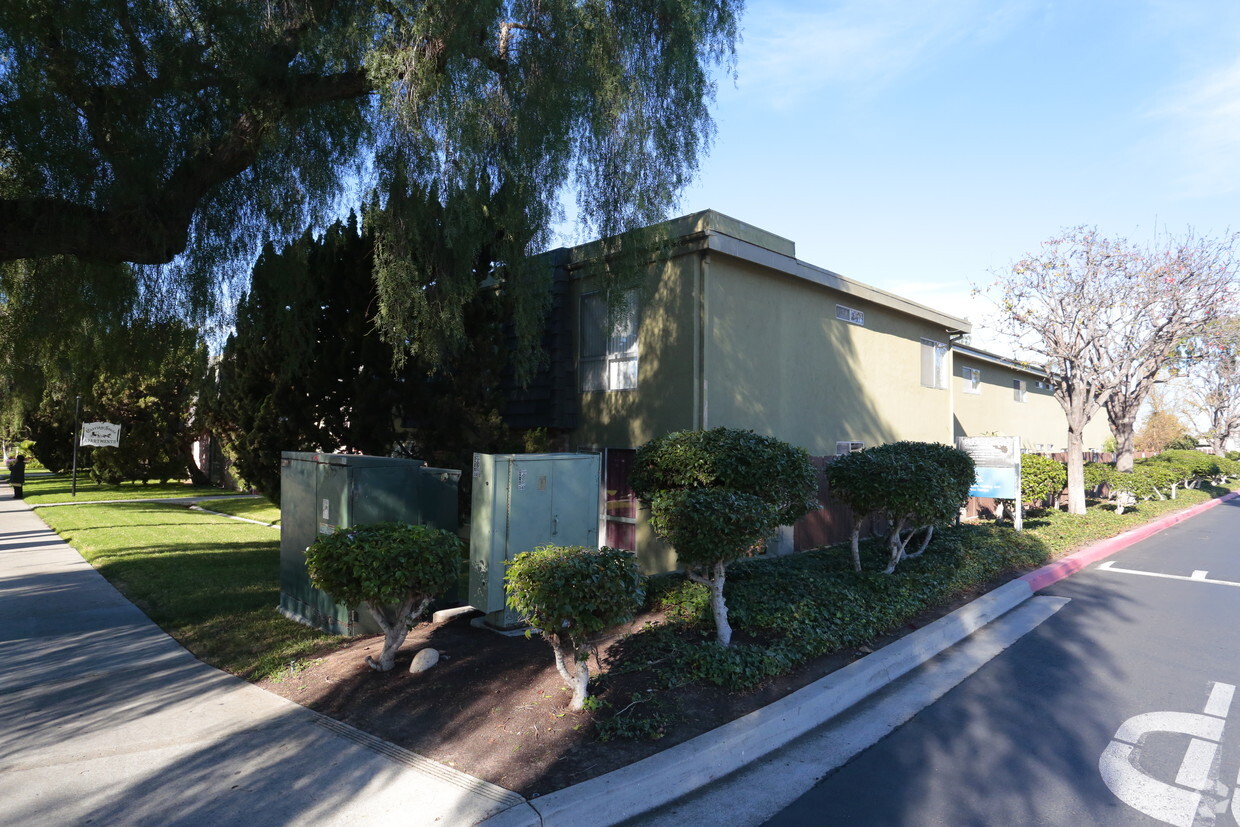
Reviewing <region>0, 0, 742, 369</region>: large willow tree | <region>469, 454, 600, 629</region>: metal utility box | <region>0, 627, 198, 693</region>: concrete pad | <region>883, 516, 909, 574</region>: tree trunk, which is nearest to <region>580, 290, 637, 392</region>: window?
<region>0, 0, 742, 369</region>: large willow tree

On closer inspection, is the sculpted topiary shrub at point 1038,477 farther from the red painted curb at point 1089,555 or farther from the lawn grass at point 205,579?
the lawn grass at point 205,579

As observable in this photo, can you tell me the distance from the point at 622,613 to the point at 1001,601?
589 cm

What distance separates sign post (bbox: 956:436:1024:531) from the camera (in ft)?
42.0

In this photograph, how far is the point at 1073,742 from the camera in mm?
4906

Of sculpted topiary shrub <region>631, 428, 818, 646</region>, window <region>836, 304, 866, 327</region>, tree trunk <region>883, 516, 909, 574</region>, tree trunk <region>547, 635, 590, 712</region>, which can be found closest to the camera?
tree trunk <region>547, 635, 590, 712</region>

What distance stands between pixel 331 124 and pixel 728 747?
8110mm

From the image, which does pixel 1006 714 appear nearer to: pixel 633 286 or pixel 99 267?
pixel 633 286

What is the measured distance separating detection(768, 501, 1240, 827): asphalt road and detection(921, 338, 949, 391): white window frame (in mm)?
8699

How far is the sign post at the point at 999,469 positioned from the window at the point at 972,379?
893 cm

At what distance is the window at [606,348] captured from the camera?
11.0 metres

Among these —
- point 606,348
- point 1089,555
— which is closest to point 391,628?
point 606,348

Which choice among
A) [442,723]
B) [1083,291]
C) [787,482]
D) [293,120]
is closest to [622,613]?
[442,723]

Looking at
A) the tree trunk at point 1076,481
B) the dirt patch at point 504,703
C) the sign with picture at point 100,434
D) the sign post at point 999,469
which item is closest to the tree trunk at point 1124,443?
the tree trunk at point 1076,481

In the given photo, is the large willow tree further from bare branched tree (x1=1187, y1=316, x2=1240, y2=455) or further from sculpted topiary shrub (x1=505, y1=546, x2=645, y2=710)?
bare branched tree (x1=1187, y1=316, x2=1240, y2=455)
